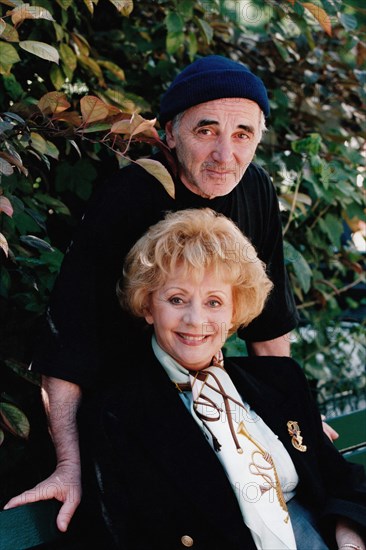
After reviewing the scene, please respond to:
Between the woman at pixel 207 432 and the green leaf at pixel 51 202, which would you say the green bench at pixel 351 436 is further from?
the green leaf at pixel 51 202

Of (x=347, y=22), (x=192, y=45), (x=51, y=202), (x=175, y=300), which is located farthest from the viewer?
(x=192, y=45)

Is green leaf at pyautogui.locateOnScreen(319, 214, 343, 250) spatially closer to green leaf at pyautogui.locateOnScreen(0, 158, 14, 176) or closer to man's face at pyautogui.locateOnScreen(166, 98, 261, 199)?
man's face at pyautogui.locateOnScreen(166, 98, 261, 199)

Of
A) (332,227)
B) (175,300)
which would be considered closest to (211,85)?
(175,300)

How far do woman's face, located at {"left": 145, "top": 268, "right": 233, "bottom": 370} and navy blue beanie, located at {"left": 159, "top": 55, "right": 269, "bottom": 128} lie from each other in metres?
0.46

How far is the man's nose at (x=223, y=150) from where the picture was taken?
72.7 inches

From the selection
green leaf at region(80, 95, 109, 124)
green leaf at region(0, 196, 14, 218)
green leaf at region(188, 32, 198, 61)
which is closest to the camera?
green leaf at region(0, 196, 14, 218)

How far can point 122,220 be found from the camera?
1.87m

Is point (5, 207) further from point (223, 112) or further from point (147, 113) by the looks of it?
point (147, 113)

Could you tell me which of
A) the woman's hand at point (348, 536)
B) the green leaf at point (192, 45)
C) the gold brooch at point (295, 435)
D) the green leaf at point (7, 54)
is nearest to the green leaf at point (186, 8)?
the green leaf at point (192, 45)

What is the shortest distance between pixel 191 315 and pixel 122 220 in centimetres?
33

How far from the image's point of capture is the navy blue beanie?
185 cm

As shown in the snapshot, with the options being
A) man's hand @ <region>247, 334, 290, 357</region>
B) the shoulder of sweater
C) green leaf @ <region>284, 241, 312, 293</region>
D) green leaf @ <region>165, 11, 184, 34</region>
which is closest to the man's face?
the shoulder of sweater

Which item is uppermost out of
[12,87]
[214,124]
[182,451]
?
[214,124]

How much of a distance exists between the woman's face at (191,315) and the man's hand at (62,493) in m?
0.36
